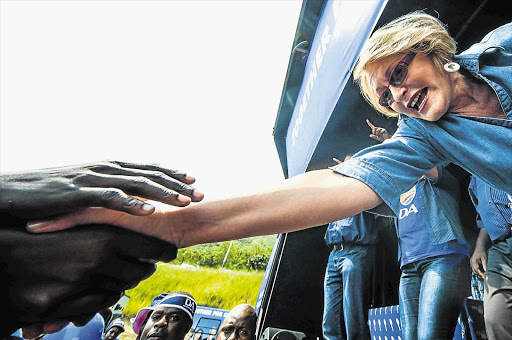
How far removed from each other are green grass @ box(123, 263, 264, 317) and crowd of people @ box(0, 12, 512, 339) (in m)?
11.6

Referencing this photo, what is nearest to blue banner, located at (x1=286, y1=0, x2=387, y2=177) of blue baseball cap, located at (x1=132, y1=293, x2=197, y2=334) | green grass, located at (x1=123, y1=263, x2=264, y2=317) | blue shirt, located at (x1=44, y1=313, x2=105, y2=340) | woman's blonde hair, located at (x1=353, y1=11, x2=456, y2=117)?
woman's blonde hair, located at (x1=353, y1=11, x2=456, y2=117)

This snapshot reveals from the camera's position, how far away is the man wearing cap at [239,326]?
402 cm

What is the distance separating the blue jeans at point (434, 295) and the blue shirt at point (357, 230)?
40.0 inches

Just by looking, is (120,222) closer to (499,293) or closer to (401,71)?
(401,71)

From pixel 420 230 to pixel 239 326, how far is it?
9.80 feet

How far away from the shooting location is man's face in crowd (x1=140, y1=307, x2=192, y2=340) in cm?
385

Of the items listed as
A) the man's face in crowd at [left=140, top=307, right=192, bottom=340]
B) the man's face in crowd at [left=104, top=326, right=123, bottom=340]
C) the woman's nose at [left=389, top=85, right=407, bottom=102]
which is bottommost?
the man's face in crowd at [left=104, top=326, right=123, bottom=340]

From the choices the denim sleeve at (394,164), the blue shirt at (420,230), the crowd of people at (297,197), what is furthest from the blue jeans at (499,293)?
the denim sleeve at (394,164)

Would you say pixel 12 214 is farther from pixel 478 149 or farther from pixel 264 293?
pixel 264 293

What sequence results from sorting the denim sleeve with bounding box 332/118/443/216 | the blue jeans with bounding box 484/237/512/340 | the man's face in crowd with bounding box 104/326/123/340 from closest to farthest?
the denim sleeve with bounding box 332/118/443/216 < the blue jeans with bounding box 484/237/512/340 < the man's face in crowd with bounding box 104/326/123/340

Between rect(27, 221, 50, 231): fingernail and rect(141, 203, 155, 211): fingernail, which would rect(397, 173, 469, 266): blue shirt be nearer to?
rect(141, 203, 155, 211): fingernail

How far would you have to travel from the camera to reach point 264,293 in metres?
4.59

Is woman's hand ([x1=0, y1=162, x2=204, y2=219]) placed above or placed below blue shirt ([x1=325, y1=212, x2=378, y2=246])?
above

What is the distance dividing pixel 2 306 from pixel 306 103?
3208mm
